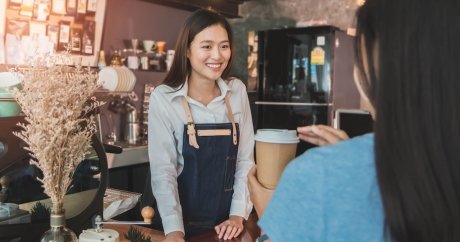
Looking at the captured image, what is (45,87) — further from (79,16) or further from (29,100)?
(79,16)

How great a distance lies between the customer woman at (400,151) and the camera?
57 centimetres

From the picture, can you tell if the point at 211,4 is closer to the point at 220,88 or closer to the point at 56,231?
the point at 220,88

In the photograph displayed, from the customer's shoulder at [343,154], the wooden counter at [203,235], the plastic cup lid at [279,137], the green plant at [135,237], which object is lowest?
the wooden counter at [203,235]

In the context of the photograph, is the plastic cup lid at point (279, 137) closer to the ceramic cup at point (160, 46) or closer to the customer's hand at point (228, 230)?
the customer's hand at point (228, 230)

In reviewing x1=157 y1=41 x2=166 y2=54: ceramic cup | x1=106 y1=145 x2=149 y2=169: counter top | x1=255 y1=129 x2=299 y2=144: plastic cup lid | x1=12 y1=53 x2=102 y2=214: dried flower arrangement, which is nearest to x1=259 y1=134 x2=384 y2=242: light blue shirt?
x1=255 y1=129 x2=299 y2=144: plastic cup lid

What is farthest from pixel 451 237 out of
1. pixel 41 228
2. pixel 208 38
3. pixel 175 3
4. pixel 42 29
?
pixel 175 3

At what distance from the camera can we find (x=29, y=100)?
0.90m

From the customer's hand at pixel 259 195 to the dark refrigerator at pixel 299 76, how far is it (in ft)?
10.7

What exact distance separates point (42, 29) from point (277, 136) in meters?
2.91

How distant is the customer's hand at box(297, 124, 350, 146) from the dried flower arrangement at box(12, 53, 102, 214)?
0.48m

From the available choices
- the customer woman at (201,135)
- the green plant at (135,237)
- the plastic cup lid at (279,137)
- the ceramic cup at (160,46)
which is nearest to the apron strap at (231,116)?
the customer woman at (201,135)

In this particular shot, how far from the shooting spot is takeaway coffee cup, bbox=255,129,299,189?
93 centimetres

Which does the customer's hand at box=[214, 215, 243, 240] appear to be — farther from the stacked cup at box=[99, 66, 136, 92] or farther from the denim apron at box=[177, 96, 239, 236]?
the stacked cup at box=[99, 66, 136, 92]

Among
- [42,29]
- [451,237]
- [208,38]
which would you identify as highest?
[42,29]
